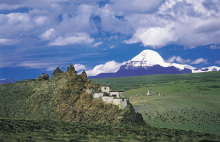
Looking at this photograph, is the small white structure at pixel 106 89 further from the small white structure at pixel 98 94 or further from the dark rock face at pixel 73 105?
the small white structure at pixel 98 94

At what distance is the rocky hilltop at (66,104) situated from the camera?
269 ft

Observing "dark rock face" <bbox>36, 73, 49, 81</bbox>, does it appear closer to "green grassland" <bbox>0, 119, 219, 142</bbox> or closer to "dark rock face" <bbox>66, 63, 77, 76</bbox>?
"dark rock face" <bbox>66, 63, 77, 76</bbox>

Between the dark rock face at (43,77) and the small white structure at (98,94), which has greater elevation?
the dark rock face at (43,77)

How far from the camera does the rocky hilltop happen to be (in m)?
81.9

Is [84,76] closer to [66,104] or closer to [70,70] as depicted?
[70,70]

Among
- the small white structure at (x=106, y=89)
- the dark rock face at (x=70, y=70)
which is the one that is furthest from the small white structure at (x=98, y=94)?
the dark rock face at (x=70, y=70)

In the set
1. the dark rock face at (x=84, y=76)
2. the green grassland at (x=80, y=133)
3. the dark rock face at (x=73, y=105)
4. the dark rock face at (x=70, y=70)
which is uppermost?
the dark rock face at (x=70, y=70)

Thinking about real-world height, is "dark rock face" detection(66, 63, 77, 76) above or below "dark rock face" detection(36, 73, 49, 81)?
above

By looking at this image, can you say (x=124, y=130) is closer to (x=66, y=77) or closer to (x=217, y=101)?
(x=66, y=77)

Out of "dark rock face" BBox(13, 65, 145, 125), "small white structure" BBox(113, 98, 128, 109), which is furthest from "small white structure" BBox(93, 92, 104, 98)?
"small white structure" BBox(113, 98, 128, 109)

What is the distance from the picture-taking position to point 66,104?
84.1 metres

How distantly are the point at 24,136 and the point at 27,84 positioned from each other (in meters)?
40.1

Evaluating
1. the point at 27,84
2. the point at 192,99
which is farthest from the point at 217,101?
the point at 27,84

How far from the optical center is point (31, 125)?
69000 mm
